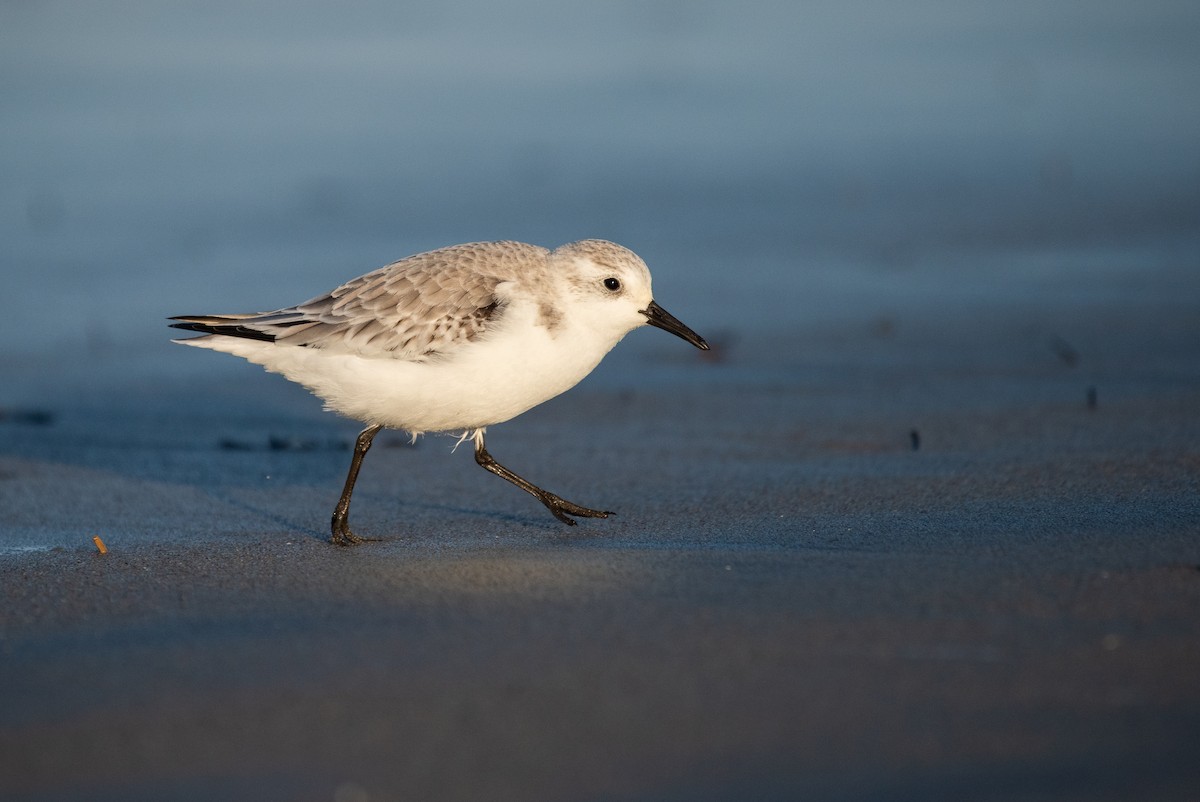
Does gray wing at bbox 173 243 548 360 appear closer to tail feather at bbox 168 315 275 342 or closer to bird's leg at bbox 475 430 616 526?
tail feather at bbox 168 315 275 342

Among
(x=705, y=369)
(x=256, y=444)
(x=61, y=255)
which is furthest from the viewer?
(x=61, y=255)

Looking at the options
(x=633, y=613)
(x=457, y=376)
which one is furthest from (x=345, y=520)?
(x=633, y=613)

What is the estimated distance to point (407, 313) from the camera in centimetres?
540

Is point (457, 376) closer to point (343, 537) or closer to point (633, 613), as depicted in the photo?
point (343, 537)

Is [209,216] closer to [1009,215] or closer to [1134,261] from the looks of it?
[1009,215]

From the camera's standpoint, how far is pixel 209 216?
1228cm

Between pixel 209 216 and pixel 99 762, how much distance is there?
31.9 ft

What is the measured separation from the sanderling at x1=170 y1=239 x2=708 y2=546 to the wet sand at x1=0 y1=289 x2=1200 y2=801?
18.6 inches

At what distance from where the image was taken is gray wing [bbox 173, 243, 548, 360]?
17.5 feet

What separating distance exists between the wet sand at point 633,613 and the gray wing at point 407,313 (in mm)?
715

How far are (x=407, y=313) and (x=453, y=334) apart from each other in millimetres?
223

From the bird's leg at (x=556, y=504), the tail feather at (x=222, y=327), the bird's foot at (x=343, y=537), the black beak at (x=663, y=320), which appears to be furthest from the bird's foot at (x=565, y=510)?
the tail feather at (x=222, y=327)

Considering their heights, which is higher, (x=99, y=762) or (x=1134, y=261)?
(x=1134, y=261)

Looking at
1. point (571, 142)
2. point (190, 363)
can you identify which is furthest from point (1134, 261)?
point (190, 363)
